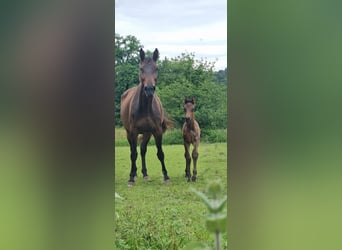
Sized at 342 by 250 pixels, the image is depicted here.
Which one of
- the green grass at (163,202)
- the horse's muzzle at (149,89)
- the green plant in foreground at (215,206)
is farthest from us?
the horse's muzzle at (149,89)

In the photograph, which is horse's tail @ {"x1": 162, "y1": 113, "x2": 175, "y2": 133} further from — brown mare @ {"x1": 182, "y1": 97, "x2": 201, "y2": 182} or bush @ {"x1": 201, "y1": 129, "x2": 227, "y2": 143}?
bush @ {"x1": 201, "y1": 129, "x2": 227, "y2": 143}

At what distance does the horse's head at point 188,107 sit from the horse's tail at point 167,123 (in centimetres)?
8

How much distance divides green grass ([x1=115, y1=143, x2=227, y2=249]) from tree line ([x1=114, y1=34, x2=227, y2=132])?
0.54 feet

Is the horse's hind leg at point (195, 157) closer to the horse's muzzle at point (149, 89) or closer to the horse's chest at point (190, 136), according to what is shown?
the horse's chest at point (190, 136)

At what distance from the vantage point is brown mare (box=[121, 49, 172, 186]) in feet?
7.20

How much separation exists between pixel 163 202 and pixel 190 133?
395 mm

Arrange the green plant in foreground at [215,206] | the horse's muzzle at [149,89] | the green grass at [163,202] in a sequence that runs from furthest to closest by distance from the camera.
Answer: the horse's muzzle at [149,89]
the green grass at [163,202]
the green plant in foreground at [215,206]

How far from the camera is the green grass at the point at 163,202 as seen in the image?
2.10m

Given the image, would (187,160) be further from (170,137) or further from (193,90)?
(193,90)

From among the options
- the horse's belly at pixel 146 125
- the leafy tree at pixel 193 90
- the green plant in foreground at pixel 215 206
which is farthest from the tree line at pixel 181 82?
the green plant in foreground at pixel 215 206

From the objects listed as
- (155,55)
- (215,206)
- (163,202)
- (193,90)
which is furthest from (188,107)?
(215,206)

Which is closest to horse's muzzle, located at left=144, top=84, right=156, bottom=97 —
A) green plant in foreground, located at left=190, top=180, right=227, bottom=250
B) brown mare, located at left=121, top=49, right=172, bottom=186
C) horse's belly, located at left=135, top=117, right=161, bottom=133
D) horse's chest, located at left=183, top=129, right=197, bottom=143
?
brown mare, located at left=121, top=49, right=172, bottom=186
